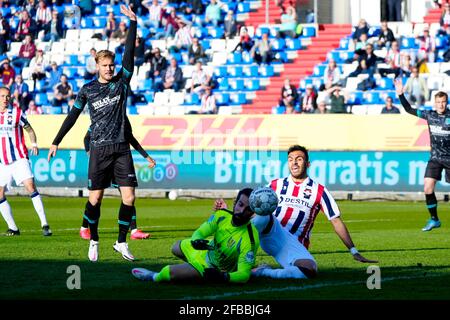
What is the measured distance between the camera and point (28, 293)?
33.7ft

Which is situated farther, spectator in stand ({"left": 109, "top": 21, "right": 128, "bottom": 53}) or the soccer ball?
spectator in stand ({"left": 109, "top": 21, "right": 128, "bottom": 53})

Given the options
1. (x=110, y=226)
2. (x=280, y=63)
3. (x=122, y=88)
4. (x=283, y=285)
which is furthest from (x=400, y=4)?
(x=283, y=285)

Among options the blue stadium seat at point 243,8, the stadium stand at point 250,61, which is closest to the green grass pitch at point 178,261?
the stadium stand at point 250,61

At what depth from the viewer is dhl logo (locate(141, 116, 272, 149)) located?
93.7 ft

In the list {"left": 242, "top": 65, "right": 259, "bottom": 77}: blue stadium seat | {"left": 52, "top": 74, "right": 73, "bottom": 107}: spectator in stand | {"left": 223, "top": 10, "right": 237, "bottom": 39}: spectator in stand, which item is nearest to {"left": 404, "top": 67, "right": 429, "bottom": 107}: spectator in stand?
{"left": 242, "top": 65, "right": 259, "bottom": 77}: blue stadium seat

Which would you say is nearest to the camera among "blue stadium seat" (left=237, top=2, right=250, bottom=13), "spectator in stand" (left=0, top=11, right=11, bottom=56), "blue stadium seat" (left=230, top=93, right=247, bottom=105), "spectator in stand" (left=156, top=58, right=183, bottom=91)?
"blue stadium seat" (left=230, top=93, right=247, bottom=105)

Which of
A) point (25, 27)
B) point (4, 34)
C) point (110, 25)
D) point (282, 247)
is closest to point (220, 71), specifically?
point (110, 25)

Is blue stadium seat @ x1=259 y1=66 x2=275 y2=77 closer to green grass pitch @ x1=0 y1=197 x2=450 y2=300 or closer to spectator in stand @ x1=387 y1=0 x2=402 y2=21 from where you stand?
spectator in stand @ x1=387 y1=0 x2=402 y2=21

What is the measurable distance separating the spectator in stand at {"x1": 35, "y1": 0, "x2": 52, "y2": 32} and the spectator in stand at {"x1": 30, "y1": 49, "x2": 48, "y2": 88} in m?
1.74

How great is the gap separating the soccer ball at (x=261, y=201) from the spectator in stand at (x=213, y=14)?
25.3 m

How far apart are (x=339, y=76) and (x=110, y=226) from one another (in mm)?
13346

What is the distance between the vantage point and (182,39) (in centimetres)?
3547

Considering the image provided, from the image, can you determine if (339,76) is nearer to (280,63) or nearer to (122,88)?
(280,63)

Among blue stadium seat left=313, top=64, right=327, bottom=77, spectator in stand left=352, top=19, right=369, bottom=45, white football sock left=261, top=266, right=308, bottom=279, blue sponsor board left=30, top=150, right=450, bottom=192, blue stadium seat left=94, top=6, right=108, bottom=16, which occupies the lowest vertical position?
blue sponsor board left=30, top=150, right=450, bottom=192
